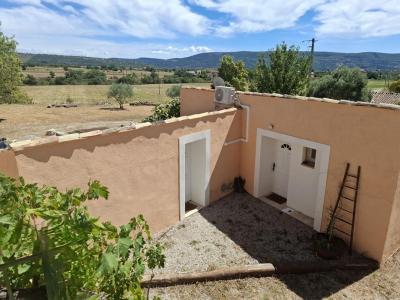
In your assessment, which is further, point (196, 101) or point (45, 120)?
point (45, 120)

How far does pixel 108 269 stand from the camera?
2.42 metres

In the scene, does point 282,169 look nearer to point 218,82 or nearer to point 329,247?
point 329,247

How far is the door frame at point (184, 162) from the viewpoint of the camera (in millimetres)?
8539

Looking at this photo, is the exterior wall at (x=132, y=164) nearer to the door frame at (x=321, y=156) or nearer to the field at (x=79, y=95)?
the door frame at (x=321, y=156)

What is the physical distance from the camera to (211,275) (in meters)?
6.71

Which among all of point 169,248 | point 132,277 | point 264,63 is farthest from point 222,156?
point 264,63

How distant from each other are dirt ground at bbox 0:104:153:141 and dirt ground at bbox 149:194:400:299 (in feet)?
58.3

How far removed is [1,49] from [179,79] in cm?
7666

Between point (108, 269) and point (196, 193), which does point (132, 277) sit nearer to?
point (108, 269)

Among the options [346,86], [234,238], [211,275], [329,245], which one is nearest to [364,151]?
[329,245]

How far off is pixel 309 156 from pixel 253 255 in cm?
373

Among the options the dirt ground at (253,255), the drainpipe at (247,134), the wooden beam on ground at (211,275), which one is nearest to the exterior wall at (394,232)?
the dirt ground at (253,255)

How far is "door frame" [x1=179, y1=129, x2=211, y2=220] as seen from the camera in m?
8.54

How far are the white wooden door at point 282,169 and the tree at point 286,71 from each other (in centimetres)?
854
